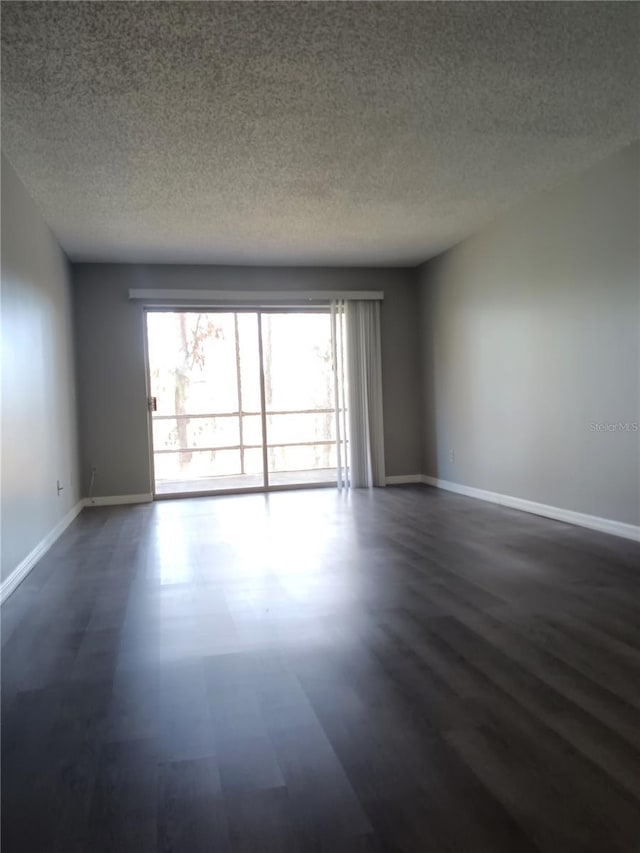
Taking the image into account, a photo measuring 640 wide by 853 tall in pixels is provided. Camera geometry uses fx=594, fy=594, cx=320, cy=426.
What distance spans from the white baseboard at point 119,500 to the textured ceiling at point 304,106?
2.78 m

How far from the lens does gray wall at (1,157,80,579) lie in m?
3.36

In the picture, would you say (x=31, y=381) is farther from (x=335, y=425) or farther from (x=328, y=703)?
(x=335, y=425)

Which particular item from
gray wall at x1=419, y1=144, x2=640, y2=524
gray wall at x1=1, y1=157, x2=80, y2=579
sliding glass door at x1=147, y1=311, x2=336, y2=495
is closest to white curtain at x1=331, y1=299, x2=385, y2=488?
sliding glass door at x1=147, y1=311, x2=336, y2=495

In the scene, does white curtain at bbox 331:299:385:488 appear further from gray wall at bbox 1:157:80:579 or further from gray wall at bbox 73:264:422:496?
A: gray wall at bbox 1:157:80:579

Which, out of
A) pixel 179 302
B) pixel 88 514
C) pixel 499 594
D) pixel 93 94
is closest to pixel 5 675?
pixel 499 594

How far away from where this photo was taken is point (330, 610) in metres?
2.79

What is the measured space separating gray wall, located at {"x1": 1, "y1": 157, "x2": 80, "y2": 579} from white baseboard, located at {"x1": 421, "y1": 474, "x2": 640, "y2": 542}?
376 centimetres

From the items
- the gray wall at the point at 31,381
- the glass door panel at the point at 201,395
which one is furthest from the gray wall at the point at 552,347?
the gray wall at the point at 31,381

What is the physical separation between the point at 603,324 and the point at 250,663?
3229mm

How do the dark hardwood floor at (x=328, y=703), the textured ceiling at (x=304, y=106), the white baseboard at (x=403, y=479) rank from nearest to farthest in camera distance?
the dark hardwood floor at (x=328, y=703), the textured ceiling at (x=304, y=106), the white baseboard at (x=403, y=479)

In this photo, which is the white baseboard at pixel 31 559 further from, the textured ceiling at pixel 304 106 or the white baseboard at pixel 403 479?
the white baseboard at pixel 403 479

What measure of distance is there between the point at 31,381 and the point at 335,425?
360 cm

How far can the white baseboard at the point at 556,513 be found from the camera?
393 centimetres

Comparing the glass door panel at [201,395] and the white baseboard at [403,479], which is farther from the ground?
the glass door panel at [201,395]
